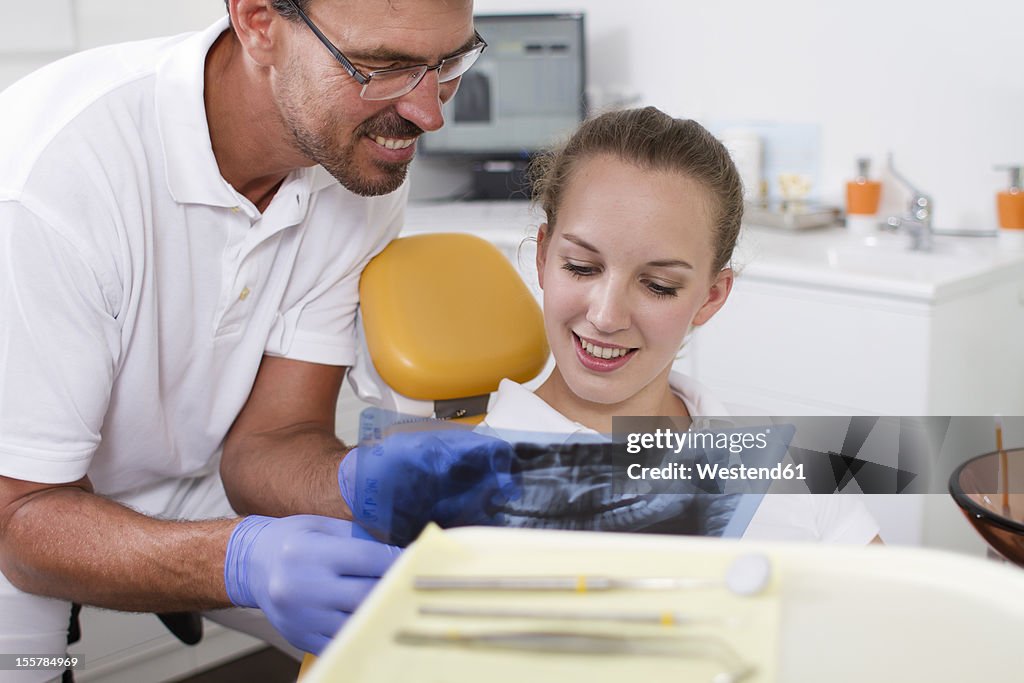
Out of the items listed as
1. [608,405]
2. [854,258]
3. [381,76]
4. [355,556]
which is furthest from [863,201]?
[355,556]

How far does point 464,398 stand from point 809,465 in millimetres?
508

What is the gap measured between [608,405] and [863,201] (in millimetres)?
1661

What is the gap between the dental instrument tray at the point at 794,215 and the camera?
2.82 m

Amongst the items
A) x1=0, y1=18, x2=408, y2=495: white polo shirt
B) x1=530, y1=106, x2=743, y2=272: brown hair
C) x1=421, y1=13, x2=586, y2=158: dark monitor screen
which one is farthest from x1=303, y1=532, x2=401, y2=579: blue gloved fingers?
x1=421, y1=13, x2=586, y2=158: dark monitor screen

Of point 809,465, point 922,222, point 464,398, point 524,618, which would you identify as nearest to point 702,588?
point 524,618

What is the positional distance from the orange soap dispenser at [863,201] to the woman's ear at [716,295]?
1500mm

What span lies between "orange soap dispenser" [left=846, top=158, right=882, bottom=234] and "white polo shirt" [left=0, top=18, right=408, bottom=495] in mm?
1533

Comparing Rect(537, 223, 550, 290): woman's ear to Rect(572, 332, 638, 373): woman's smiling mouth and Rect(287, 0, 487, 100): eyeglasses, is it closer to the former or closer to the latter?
Rect(572, 332, 638, 373): woman's smiling mouth

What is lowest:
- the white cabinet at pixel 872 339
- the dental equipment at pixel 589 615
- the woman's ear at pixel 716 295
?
the white cabinet at pixel 872 339

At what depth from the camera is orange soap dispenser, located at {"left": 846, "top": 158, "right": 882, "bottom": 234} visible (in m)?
2.73

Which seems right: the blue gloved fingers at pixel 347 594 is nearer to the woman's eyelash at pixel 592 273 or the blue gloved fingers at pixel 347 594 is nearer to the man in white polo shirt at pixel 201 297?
the man in white polo shirt at pixel 201 297

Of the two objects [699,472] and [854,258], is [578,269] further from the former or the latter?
[854,258]

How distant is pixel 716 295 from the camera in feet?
4.58

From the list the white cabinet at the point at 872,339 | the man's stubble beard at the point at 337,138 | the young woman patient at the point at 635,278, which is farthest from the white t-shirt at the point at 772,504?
the white cabinet at the point at 872,339
